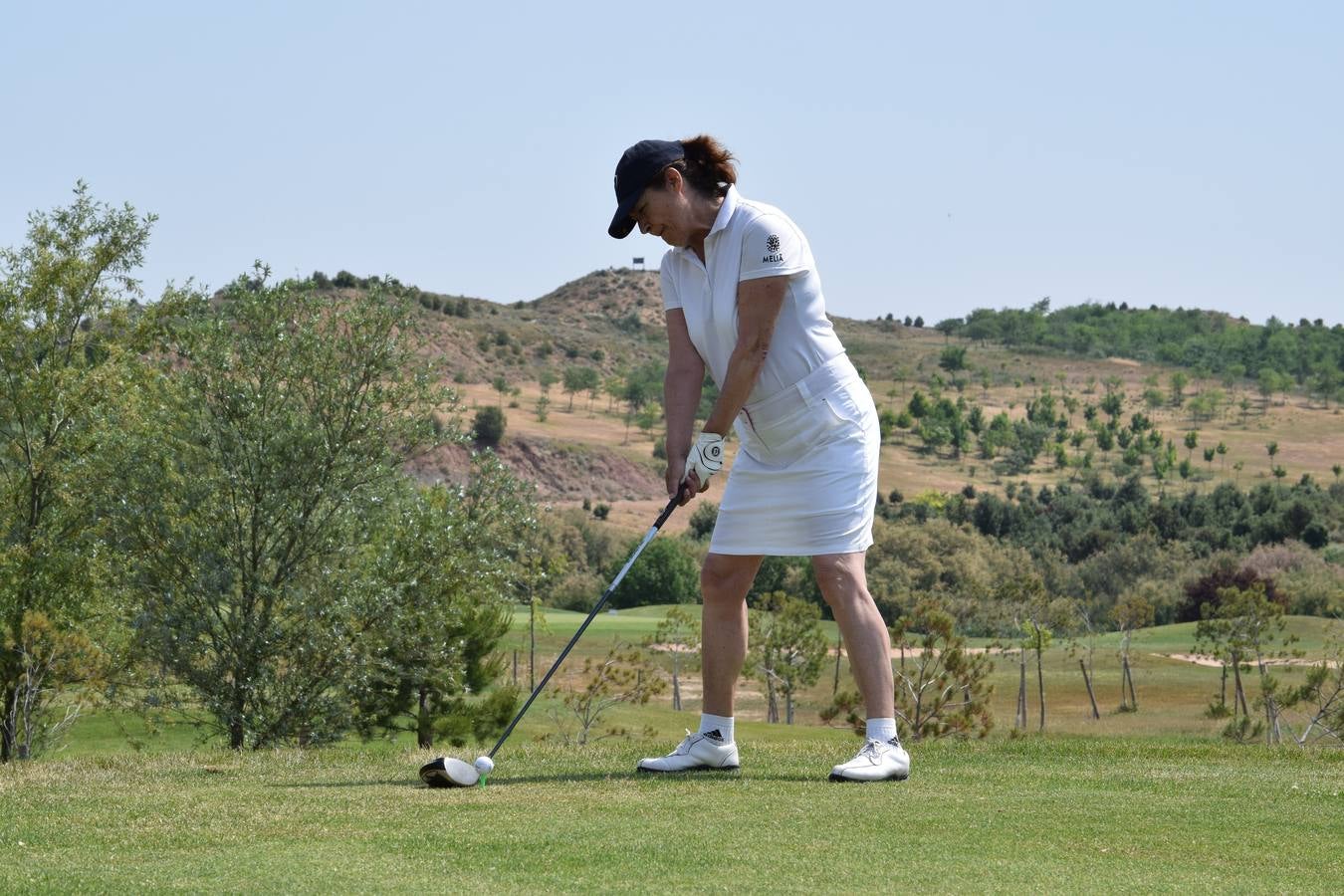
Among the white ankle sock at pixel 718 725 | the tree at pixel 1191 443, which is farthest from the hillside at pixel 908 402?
the white ankle sock at pixel 718 725

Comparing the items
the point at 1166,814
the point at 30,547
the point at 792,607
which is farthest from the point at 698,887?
the point at 792,607

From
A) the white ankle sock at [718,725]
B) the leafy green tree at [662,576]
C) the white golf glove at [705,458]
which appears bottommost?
the leafy green tree at [662,576]

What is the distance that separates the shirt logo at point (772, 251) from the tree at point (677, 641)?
35664mm

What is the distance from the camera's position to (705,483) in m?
6.18

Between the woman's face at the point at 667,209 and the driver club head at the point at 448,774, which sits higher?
the woman's face at the point at 667,209

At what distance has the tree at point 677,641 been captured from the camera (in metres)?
44.6

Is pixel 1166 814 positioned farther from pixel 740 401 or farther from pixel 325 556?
pixel 325 556

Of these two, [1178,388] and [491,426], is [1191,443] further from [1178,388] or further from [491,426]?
[491,426]

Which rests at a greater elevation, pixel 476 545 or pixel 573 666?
pixel 476 545

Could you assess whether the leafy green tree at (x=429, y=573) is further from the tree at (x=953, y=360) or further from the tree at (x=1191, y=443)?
the tree at (x=953, y=360)

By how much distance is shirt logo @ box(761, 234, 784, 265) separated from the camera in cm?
585

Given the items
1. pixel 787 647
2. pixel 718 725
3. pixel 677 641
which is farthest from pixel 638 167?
pixel 677 641

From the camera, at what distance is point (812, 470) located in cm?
603

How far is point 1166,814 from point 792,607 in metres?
39.0
